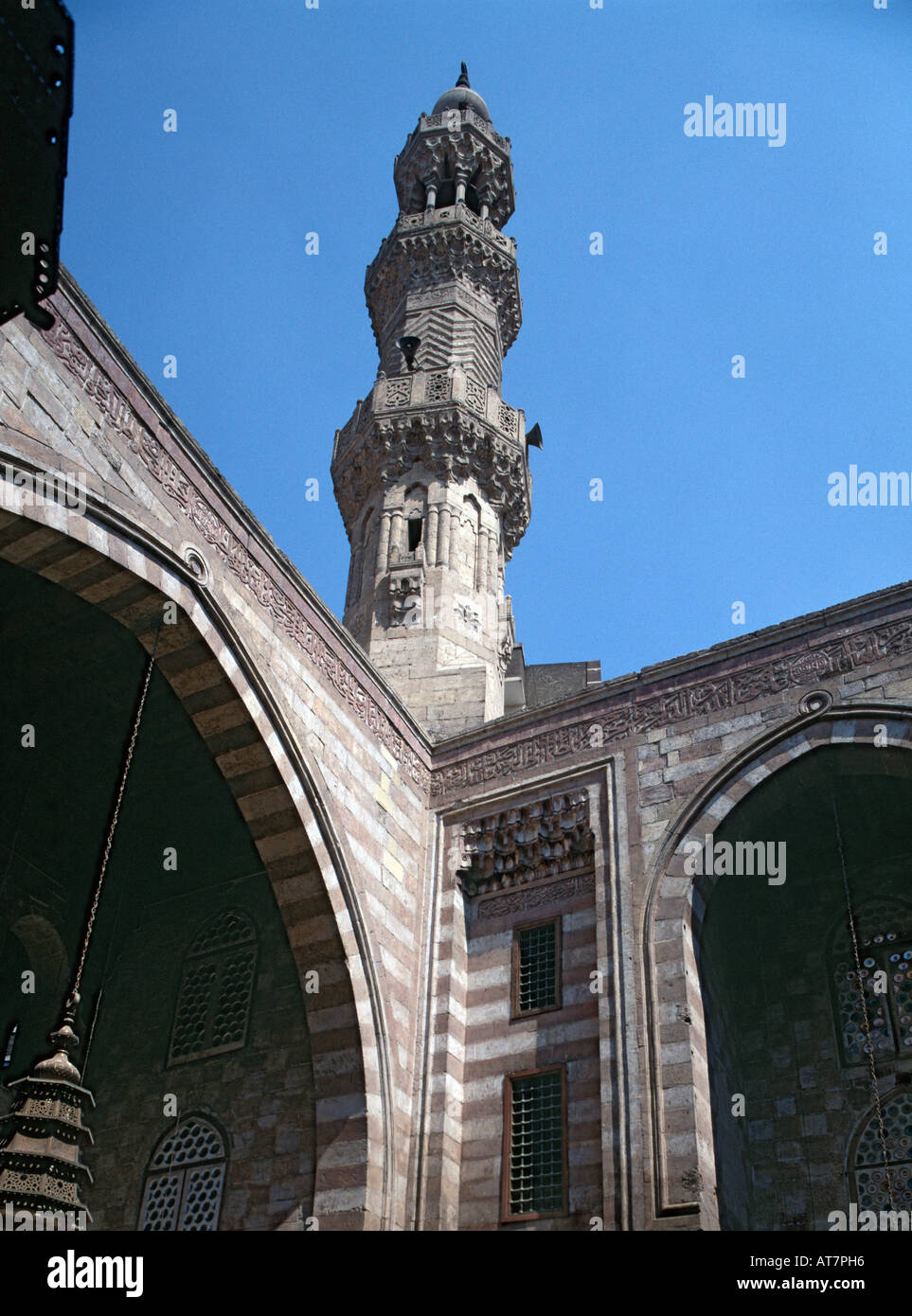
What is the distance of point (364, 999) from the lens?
9.02 metres

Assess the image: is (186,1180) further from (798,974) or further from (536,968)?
(798,974)

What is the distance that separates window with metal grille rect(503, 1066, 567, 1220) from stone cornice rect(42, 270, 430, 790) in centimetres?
294

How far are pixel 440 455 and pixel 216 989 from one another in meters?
7.14

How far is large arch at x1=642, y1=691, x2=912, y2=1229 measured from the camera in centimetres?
785

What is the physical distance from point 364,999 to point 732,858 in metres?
2.95

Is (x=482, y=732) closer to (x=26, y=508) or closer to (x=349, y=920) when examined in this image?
(x=349, y=920)

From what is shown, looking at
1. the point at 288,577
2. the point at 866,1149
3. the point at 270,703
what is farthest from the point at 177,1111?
the point at 866,1149

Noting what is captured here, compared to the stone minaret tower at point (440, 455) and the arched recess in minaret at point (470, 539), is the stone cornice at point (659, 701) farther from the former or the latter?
the arched recess in minaret at point (470, 539)

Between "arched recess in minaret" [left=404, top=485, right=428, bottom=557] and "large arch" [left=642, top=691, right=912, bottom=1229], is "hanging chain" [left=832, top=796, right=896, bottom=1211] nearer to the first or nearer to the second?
"large arch" [left=642, top=691, right=912, bottom=1229]

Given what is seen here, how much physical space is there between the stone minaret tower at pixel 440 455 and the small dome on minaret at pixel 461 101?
125 centimetres

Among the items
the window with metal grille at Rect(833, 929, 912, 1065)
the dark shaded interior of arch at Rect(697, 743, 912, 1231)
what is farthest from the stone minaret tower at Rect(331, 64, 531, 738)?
the window with metal grille at Rect(833, 929, 912, 1065)
